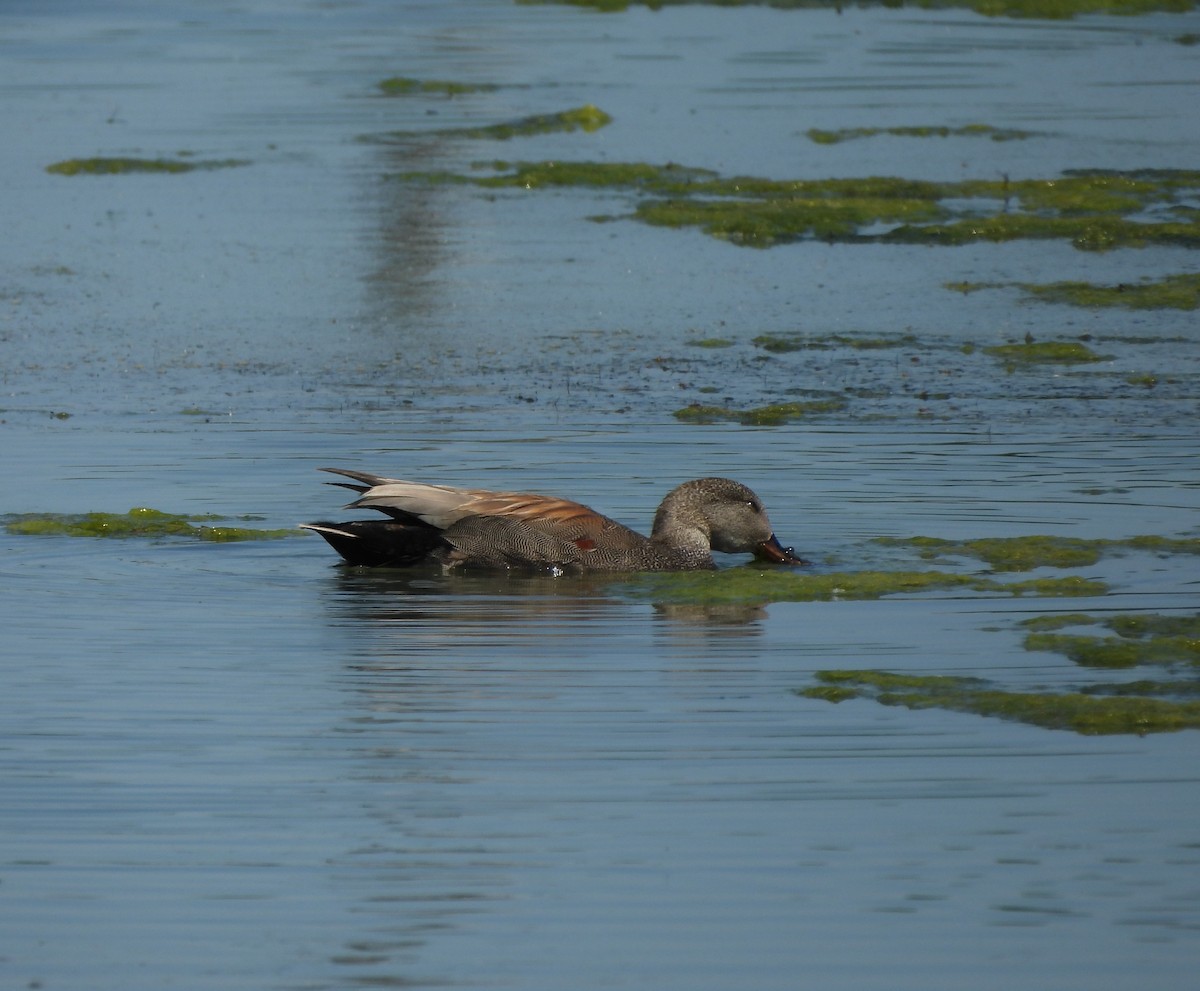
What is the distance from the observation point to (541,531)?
34.1 feet

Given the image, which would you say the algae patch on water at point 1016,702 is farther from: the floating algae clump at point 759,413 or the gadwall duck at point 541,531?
the floating algae clump at point 759,413

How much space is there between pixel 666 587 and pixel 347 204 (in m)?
11.6

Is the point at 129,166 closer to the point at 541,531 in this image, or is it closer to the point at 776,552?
the point at 541,531

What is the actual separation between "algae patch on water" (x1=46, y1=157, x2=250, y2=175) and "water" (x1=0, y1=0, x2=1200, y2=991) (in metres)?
0.40

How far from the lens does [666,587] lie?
10297mm

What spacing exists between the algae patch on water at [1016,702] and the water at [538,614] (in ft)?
0.47

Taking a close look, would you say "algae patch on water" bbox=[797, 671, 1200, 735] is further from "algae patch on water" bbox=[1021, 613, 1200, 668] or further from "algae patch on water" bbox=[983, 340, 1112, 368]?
"algae patch on water" bbox=[983, 340, 1112, 368]

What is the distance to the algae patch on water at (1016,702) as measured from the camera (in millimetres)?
7668

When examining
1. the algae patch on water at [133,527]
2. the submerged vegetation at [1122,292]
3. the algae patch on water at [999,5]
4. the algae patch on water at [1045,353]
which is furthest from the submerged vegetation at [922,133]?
the algae patch on water at [133,527]

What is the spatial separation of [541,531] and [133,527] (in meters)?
1.92

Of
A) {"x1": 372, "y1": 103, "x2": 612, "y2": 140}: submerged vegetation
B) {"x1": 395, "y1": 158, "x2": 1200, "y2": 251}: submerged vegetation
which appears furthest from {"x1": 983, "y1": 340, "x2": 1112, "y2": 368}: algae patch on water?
{"x1": 372, "y1": 103, "x2": 612, "y2": 140}: submerged vegetation

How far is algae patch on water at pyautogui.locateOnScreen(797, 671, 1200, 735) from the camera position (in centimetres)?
767

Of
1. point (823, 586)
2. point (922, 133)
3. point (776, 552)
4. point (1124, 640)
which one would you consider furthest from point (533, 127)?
point (1124, 640)

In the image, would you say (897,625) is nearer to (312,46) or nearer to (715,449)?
(715,449)
